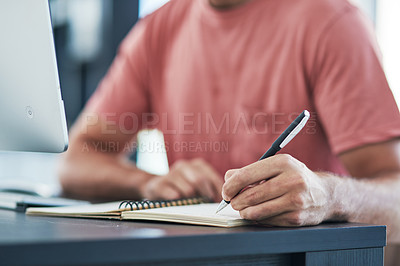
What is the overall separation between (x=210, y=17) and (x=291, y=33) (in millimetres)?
262

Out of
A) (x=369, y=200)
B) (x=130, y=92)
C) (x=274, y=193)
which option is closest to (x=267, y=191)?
(x=274, y=193)

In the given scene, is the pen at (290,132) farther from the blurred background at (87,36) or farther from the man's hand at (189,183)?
the blurred background at (87,36)

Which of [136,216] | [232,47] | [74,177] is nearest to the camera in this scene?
[136,216]

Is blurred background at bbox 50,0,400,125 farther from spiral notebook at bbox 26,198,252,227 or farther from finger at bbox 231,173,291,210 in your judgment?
finger at bbox 231,173,291,210

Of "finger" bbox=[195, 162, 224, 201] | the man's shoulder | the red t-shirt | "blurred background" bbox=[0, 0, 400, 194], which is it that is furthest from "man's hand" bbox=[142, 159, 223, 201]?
"blurred background" bbox=[0, 0, 400, 194]

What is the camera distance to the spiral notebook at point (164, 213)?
544mm

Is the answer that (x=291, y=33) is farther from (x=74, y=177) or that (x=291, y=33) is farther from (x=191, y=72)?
(x=74, y=177)

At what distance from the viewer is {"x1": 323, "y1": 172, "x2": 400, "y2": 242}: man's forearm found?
0.63 m

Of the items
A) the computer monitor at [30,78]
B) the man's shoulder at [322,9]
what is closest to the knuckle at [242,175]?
the computer monitor at [30,78]

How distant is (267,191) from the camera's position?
55 centimetres

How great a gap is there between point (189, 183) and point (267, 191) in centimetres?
33

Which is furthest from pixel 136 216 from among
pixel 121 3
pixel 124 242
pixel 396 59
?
pixel 121 3

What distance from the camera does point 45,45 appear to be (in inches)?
25.3

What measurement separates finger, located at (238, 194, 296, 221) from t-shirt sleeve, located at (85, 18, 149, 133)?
38.0 inches
